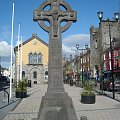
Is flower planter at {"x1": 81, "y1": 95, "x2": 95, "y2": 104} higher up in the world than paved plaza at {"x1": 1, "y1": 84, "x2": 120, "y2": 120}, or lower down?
higher up

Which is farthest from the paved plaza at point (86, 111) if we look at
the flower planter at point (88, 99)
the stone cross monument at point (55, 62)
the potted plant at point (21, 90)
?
the potted plant at point (21, 90)

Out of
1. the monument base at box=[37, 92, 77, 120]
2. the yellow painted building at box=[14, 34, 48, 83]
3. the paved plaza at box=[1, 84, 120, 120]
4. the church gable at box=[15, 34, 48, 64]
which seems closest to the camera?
the monument base at box=[37, 92, 77, 120]

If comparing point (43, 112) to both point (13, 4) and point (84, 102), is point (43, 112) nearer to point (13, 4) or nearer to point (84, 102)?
point (84, 102)

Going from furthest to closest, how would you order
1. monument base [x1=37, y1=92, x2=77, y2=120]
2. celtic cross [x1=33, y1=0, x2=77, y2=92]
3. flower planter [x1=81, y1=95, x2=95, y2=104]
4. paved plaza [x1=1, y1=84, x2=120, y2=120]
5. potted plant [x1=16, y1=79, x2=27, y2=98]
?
1. potted plant [x1=16, y1=79, x2=27, y2=98]
2. flower planter [x1=81, y1=95, x2=95, y2=104]
3. paved plaza [x1=1, y1=84, x2=120, y2=120]
4. celtic cross [x1=33, y1=0, x2=77, y2=92]
5. monument base [x1=37, y1=92, x2=77, y2=120]

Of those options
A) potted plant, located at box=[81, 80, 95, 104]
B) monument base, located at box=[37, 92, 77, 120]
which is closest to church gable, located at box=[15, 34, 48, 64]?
potted plant, located at box=[81, 80, 95, 104]

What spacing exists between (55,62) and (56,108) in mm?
1818

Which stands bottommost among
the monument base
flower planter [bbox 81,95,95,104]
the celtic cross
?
flower planter [bbox 81,95,95,104]

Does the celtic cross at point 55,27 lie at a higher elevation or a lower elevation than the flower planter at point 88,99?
higher

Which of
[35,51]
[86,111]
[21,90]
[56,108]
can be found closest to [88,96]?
[86,111]

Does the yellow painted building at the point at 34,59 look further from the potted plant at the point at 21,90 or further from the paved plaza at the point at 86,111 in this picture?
the paved plaza at the point at 86,111

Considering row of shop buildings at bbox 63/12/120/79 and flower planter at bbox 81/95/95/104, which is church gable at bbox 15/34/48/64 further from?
flower planter at bbox 81/95/95/104

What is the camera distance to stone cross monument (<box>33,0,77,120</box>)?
10180 millimetres

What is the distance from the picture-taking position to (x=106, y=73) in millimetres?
63125

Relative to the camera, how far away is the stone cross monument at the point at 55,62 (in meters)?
10.2
